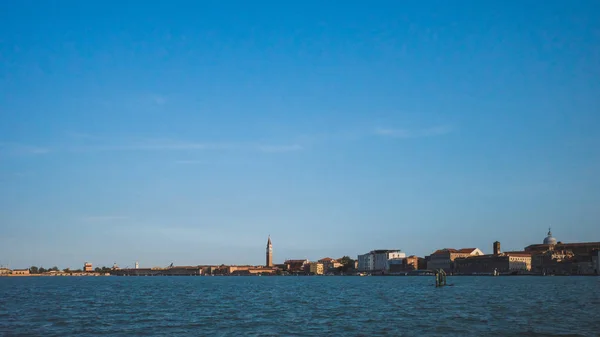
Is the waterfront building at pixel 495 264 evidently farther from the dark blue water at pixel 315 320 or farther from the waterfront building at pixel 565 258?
the dark blue water at pixel 315 320

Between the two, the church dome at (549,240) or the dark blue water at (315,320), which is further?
the church dome at (549,240)

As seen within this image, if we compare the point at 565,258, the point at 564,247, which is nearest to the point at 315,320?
the point at 565,258

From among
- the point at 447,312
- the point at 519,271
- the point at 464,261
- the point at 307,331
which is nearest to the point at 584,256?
the point at 519,271

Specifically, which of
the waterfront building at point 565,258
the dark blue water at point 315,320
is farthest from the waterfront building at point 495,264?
the dark blue water at point 315,320

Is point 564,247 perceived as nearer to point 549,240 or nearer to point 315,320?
point 549,240

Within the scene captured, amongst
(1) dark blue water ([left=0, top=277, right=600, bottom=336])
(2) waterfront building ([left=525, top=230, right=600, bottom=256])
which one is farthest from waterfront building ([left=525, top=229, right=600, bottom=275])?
(1) dark blue water ([left=0, top=277, right=600, bottom=336])

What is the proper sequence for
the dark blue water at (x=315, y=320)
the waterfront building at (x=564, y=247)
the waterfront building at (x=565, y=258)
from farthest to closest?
1. the waterfront building at (x=564, y=247)
2. the waterfront building at (x=565, y=258)
3. the dark blue water at (x=315, y=320)

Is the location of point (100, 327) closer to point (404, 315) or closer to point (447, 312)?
point (404, 315)

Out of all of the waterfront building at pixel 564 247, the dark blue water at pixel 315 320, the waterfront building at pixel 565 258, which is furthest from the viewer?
the waterfront building at pixel 564 247

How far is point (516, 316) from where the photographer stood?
35.5 meters

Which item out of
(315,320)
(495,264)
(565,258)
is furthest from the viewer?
(495,264)

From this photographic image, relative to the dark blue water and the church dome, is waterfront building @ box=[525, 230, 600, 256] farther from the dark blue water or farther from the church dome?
the dark blue water

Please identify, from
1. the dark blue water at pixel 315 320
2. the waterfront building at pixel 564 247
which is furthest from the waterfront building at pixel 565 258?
the dark blue water at pixel 315 320

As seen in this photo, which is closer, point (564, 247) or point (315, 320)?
point (315, 320)
